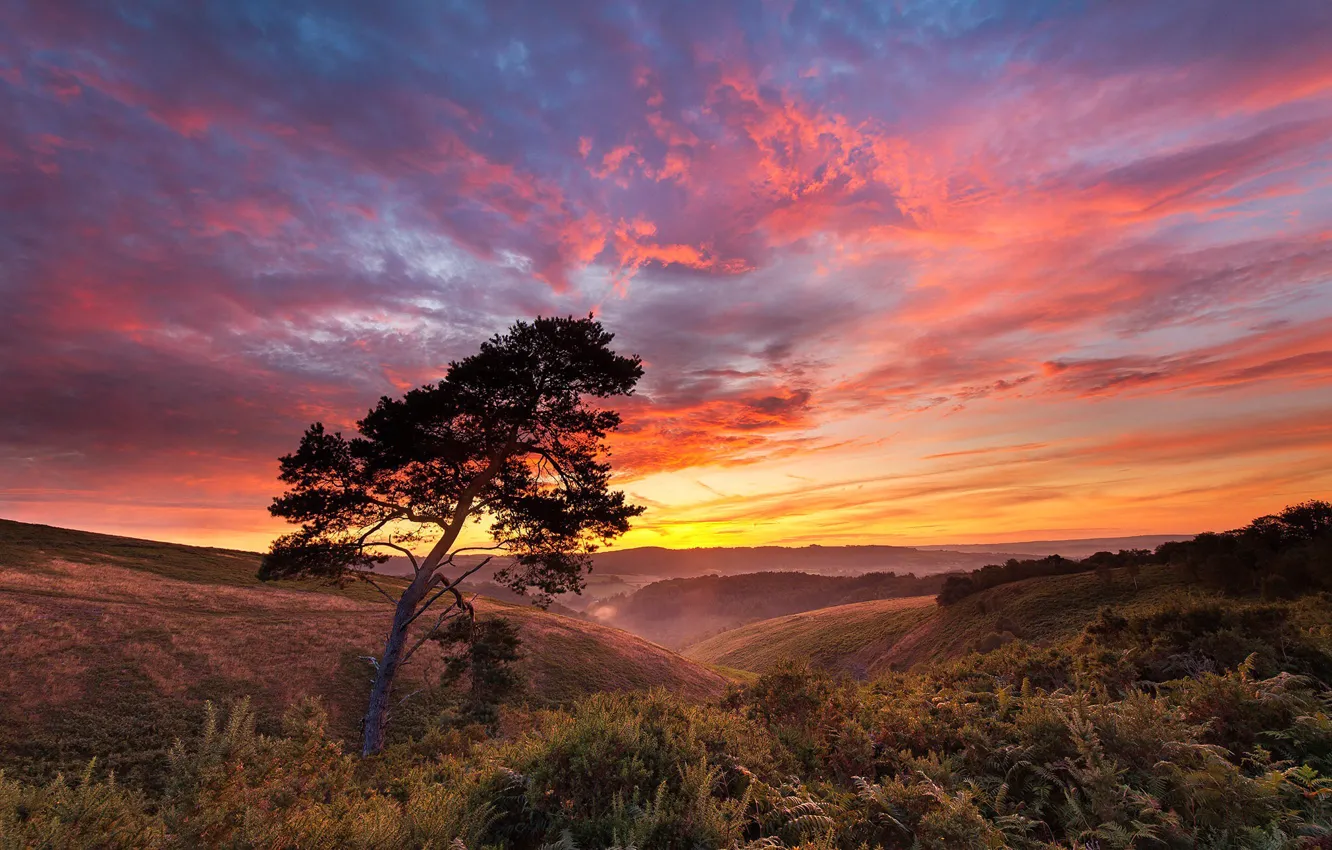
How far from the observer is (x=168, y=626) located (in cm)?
3219

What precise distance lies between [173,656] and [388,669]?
67.2 feet

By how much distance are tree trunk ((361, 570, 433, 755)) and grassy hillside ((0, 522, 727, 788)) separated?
15.1 ft

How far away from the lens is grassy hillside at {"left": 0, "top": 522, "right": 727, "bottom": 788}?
70.2 ft

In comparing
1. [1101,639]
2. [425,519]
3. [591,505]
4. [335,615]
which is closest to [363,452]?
[425,519]

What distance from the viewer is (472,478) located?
18.9m

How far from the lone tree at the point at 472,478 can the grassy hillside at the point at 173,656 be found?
5.30 m

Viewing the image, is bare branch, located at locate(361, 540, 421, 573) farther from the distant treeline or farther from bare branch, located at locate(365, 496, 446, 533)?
the distant treeline

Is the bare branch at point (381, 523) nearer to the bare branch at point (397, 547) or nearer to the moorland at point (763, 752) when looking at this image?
the bare branch at point (397, 547)

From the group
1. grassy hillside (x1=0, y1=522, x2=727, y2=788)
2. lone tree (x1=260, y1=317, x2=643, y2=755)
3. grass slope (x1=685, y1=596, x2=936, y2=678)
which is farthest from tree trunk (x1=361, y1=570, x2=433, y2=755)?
grass slope (x1=685, y1=596, x2=936, y2=678)

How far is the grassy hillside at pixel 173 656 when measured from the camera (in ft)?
70.2

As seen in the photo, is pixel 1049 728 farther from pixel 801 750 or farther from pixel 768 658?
pixel 768 658

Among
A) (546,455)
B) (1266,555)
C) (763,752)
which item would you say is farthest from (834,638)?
(763,752)

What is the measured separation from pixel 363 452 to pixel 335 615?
1310 inches

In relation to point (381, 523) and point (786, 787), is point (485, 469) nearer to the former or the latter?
point (381, 523)
